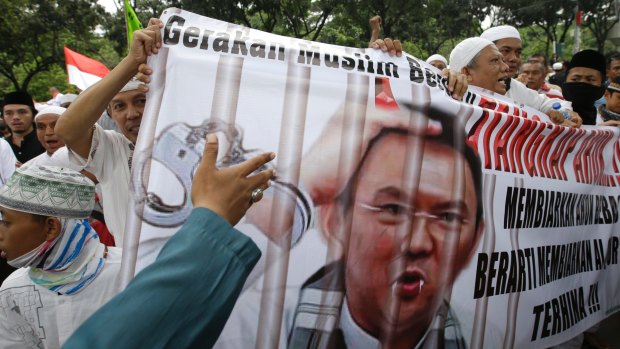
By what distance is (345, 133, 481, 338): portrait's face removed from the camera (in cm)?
171

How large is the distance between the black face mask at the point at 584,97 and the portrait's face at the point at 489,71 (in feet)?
2.51

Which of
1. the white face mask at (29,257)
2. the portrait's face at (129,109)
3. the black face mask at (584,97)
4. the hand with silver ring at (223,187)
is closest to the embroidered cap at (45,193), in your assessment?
the white face mask at (29,257)

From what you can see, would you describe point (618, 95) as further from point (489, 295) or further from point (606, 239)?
point (489, 295)

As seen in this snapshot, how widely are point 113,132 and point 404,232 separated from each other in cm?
129

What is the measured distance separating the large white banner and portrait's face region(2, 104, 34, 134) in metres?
4.64

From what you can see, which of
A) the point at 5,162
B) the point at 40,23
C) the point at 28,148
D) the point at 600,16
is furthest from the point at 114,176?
the point at 600,16

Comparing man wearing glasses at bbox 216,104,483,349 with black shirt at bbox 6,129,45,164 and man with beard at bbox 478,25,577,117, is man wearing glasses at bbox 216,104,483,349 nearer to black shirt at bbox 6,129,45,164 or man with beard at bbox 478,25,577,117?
man with beard at bbox 478,25,577,117

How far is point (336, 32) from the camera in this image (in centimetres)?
2122

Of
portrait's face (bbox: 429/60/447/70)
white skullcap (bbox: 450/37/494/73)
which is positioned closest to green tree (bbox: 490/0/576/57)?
portrait's face (bbox: 429/60/447/70)

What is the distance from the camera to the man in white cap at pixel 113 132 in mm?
1784

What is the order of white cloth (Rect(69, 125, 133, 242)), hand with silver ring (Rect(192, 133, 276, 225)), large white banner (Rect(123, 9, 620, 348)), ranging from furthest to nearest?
white cloth (Rect(69, 125, 133, 242))
large white banner (Rect(123, 9, 620, 348))
hand with silver ring (Rect(192, 133, 276, 225))

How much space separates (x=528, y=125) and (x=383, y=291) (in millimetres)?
1099

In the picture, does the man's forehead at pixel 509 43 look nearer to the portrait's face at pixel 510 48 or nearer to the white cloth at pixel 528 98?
the portrait's face at pixel 510 48

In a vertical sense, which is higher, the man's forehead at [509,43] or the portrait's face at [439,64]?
the portrait's face at [439,64]
